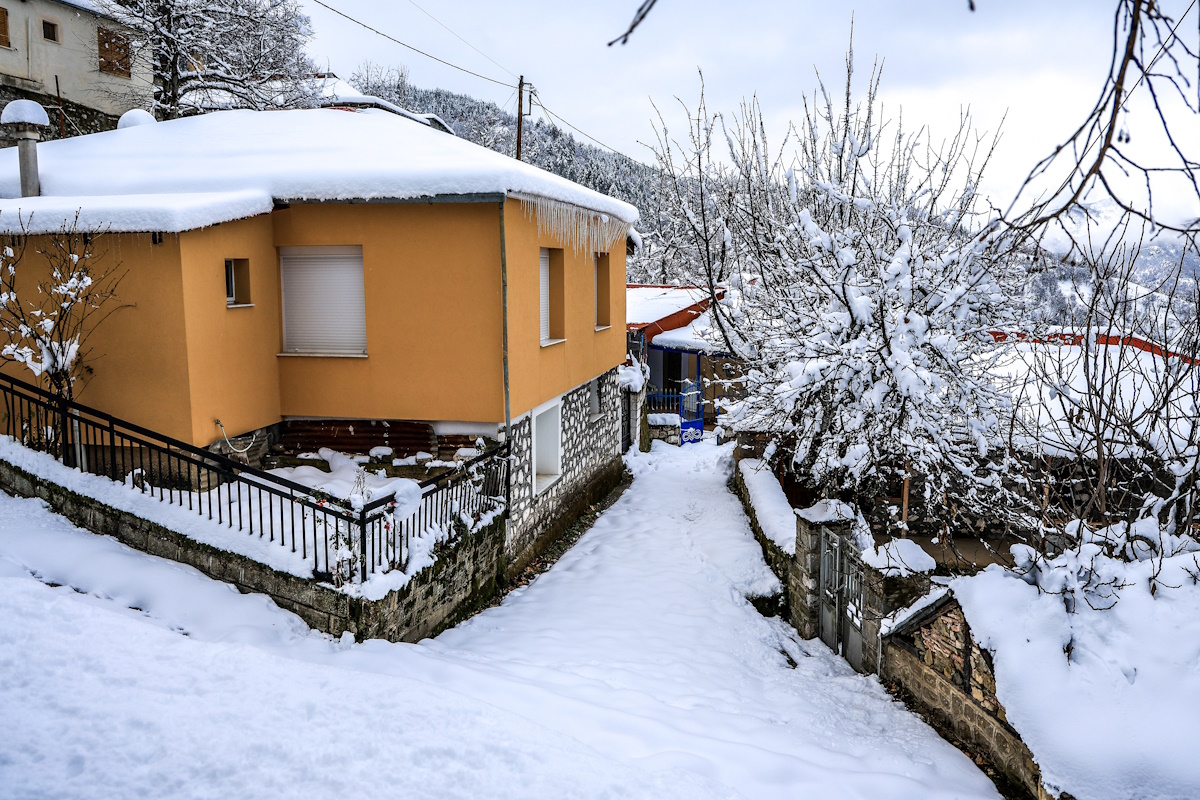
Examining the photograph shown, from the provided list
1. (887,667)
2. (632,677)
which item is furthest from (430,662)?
(887,667)

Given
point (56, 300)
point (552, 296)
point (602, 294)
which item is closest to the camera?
point (56, 300)

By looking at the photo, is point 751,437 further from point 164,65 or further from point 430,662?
point 164,65

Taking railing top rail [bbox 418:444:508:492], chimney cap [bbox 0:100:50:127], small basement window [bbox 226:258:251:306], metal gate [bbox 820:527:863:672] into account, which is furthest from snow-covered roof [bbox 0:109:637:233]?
metal gate [bbox 820:527:863:672]

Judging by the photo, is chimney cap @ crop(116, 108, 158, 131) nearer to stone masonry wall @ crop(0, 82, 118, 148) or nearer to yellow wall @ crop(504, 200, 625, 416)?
yellow wall @ crop(504, 200, 625, 416)

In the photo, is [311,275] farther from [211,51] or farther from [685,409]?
[211,51]

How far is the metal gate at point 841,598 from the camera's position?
8125 millimetres

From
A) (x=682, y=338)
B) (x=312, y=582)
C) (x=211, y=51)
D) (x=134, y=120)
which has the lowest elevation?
(x=312, y=582)

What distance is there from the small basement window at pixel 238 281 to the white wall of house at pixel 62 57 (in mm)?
18603

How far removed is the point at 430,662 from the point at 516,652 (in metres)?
1.26

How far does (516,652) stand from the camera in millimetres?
7938

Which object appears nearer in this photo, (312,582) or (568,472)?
(312,582)

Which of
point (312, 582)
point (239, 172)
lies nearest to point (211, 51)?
point (239, 172)

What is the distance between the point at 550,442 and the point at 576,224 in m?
3.57

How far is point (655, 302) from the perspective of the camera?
2670cm
